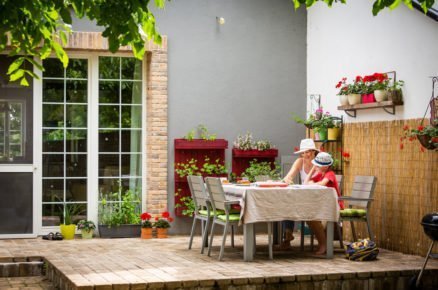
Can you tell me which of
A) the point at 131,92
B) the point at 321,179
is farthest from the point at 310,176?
the point at 131,92

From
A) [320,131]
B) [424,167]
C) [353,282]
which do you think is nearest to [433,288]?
[353,282]

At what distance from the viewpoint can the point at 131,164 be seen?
421 inches

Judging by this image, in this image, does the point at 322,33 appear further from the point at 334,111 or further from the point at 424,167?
the point at 424,167

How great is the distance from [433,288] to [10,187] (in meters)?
5.42

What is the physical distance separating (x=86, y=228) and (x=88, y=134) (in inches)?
48.6

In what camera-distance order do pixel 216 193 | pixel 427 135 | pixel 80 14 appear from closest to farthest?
pixel 80 14
pixel 427 135
pixel 216 193

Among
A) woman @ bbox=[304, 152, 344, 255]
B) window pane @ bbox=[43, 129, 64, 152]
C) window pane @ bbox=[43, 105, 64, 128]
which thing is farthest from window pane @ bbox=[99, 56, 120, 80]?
woman @ bbox=[304, 152, 344, 255]

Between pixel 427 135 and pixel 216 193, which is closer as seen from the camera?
pixel 427 135

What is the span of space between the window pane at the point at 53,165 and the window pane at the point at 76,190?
170 millimetres

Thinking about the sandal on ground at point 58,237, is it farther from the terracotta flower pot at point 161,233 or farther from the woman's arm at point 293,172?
the woman's arm at point 293,172

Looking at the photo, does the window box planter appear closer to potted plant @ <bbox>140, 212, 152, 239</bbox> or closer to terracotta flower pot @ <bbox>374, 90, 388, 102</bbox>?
potted plant @ <bbox>140, 212, 152, 239</bbox>

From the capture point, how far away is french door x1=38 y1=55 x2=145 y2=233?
34.0 ft

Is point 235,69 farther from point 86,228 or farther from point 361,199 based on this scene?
point 361,199

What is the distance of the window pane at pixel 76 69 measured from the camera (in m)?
10.4
